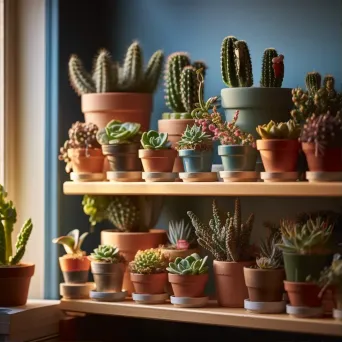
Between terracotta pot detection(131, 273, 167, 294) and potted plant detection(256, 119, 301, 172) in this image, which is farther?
terracotta pot detection(131, 273, 167, 294)

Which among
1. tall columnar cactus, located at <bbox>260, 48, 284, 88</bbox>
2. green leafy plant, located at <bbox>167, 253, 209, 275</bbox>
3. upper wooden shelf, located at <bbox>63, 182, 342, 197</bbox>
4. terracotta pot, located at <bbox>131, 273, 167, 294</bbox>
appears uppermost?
tall columnar cactus, located at <bbox>260, 48, 284, 88</bbox>

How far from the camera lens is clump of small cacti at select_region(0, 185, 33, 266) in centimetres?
247

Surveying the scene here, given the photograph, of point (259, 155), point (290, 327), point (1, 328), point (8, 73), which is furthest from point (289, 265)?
point (8, 73)

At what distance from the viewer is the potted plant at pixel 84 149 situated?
255 cm

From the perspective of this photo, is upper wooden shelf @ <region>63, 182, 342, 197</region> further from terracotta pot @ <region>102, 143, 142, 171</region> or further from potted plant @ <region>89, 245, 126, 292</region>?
potted plant @ <region>89, 245, 126, 292</region>

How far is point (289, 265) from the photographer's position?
2184 mm

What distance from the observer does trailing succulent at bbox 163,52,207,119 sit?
8.07 ft

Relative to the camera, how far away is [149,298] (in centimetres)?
241

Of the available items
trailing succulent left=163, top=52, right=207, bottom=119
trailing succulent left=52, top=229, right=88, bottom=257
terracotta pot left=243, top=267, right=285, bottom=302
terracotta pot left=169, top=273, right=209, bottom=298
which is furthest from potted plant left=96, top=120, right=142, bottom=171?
terracotta pot left=243, top=267, right=285, bottom=302

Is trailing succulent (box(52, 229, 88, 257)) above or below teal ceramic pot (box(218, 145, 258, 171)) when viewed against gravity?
below

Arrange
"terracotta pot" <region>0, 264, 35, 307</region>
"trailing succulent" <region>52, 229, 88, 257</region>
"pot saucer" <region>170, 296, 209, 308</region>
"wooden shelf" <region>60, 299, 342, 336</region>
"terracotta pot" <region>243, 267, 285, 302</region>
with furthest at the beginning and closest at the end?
"trailing succulent" <region>52, 229, 88, 257</region> → "terracotta pot" <region>0, 264, 35, 307</region> → "pot saucer" <region>170, 296, 209, 308</region> → "terracotta pot" <region>243, 267, 285, 302</region> → "wooden shelf" <region>60, 299, 342, 336</region>

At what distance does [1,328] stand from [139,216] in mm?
535

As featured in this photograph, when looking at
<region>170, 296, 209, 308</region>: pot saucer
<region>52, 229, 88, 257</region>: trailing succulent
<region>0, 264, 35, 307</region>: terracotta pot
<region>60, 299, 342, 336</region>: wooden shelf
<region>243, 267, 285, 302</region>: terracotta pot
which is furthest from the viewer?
<region>52, 229, 88, 257</region>: trailing succulent

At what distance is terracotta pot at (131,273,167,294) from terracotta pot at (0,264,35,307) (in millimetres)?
317
